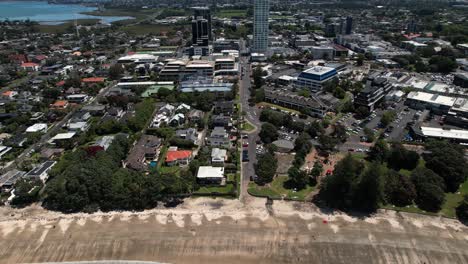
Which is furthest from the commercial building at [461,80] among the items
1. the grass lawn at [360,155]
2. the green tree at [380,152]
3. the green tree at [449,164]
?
the grass lawn at [360,155]

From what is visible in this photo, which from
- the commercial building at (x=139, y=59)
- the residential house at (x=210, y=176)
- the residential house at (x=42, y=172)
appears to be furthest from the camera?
the commercial building at (x=139, y=59)

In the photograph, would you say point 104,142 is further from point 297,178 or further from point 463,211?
point 463,211

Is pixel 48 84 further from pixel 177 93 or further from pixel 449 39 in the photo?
pixel 449 39

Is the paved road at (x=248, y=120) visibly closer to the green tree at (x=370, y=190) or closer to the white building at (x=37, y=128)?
the green tree at (x=370, y=190)

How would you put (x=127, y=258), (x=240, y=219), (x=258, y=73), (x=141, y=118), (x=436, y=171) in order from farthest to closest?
(x=258, y=73), (x=141, y=118), (x=436, y=171), (x=240, y=219), (x=127, y=258)

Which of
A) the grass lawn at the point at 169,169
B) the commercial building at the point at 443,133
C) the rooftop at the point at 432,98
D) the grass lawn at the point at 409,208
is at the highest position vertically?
the rooftop at the point at 432,98

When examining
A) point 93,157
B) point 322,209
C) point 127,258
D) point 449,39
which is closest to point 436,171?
point 322,209

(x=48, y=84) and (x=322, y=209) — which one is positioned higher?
(x=48, y=84)

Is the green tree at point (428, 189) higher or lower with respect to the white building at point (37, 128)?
lower
